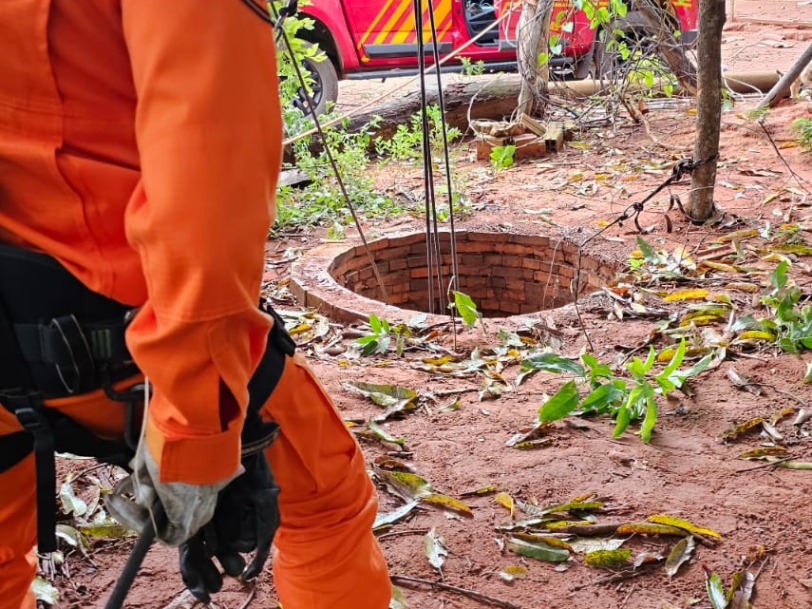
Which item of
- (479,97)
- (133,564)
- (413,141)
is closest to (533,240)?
(413,141)

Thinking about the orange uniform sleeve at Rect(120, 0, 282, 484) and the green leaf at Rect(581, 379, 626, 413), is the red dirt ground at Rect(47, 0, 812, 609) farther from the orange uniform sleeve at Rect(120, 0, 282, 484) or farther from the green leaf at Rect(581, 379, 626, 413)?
the orange uniform sleeve at Rect(120, 0, 282, 484)

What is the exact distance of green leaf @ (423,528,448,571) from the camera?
108 inches

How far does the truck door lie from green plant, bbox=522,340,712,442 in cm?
672

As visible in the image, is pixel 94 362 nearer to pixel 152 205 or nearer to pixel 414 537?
pixel 152 205

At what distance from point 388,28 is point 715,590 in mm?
8266

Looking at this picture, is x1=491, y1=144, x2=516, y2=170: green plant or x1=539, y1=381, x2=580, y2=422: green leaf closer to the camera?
x1=539, y1=381, x2=580, y2=422: green leaf

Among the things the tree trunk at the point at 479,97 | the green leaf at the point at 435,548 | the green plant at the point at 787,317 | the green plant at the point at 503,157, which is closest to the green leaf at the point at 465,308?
the green plant at the point at 787,317

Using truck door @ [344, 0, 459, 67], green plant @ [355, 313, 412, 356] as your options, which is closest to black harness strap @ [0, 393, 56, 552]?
green plant @ [355, 313, 412, 356]

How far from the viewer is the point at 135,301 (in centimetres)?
151

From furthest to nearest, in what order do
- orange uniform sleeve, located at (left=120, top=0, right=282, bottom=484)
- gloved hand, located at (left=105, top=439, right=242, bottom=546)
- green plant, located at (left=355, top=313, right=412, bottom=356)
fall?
green plant, located at (left=355, top=313, right=412, bottom=356)
gloved hand, located at (left=105, top=439, right=242, bottom=546)
orange uniform sleeve, located at (left=120, top=0, right=282, bottom=484)

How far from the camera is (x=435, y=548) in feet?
9.24

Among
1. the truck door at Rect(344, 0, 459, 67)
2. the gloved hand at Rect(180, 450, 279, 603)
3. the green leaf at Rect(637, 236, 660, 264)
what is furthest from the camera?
the truck door at Rect(344, 0, 459, 67)

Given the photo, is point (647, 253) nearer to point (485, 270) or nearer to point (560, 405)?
point (485, 270)

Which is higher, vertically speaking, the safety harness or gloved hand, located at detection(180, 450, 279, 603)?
the safety harness
